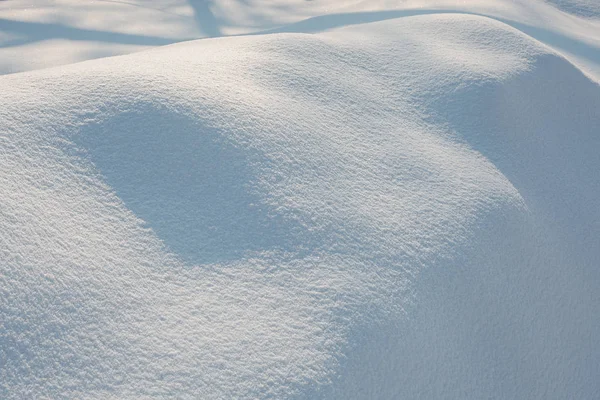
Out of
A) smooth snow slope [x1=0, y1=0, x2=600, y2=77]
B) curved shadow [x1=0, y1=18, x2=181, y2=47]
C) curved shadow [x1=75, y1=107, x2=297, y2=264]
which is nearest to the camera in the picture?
curved shadow [x1=75, y1=107, x2=297, y2=264]

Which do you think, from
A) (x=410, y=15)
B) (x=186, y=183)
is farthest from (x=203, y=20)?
(x=186, y=183)

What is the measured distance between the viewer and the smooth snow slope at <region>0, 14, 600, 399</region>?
3.76 feet

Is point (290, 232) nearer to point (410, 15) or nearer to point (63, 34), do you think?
point (410, 15)

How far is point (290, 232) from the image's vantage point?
143 centimetres

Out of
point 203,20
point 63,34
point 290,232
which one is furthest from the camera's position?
point 203,20

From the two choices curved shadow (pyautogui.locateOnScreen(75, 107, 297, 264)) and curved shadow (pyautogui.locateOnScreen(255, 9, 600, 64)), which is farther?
curved shadow (pyautogui.locateOnScreen(255, 9, 600, 64))

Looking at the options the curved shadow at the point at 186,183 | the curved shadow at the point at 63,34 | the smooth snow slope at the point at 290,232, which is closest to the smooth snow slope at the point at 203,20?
the curved shadow at the point at 63,34

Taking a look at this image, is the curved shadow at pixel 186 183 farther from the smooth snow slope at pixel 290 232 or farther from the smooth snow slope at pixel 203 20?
the smooth snow slope at pixel 203 20

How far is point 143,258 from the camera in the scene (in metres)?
1.32

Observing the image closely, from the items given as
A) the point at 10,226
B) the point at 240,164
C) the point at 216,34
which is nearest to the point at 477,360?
the point at 240,164

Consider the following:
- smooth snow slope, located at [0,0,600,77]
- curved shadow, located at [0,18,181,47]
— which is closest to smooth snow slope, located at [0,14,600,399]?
smooth snow slope, located at [0,0,600,77]

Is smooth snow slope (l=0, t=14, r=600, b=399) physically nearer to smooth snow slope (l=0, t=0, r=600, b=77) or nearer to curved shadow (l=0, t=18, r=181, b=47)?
smooth snow slope (l=0, t=0, r=600, b=77)

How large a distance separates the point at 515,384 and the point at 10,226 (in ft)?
4.28

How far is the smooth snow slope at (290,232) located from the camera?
1.15 meters
